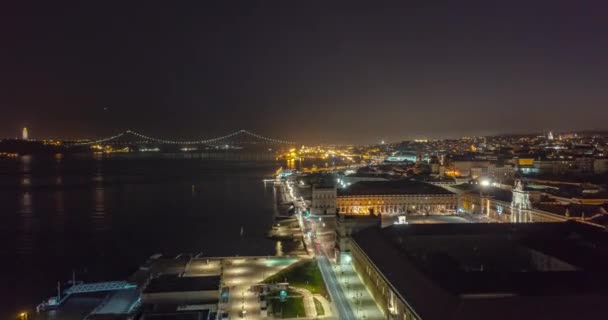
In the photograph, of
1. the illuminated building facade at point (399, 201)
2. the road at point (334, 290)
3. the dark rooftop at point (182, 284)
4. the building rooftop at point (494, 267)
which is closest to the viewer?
the building rooftop at point (494, 267)

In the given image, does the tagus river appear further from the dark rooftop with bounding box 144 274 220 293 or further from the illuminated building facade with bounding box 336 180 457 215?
the illuminated building facade with bounding box 336 180 457 215

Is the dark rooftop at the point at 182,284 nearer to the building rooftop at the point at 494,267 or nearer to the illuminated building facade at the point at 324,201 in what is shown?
the building rooftop at the point at 494,267

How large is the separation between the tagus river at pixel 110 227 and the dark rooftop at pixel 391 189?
200 inches

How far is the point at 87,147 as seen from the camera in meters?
107

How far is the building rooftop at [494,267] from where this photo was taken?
8.71m

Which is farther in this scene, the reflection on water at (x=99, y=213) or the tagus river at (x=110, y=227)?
the reflection on water at (x=99, y=213)

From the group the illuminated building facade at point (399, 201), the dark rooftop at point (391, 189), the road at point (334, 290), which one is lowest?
the road at point (334, 290)

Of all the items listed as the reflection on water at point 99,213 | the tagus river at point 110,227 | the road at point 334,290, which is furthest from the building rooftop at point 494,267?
the reflection on water at point 99,213

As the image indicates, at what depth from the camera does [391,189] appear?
30.7 meters

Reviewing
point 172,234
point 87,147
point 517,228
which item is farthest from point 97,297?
point 87,147

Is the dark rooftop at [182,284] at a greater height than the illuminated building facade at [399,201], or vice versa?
the illuminated building facade at [399,201]

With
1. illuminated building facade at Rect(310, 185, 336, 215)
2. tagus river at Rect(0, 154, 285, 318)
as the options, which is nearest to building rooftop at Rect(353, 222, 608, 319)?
tagus river at Rect(0, 154, 285, 318)

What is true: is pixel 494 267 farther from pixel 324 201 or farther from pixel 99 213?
pixel 99 213

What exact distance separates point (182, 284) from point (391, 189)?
1987cm
